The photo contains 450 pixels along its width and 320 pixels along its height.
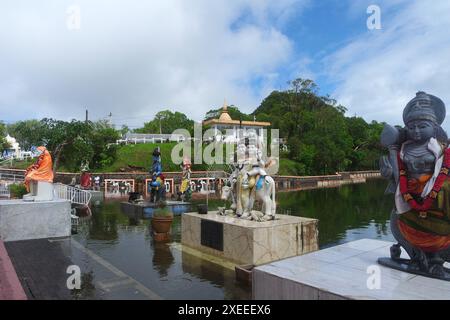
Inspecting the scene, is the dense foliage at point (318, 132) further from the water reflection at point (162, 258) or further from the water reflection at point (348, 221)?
the water reflection at point (162, 258)

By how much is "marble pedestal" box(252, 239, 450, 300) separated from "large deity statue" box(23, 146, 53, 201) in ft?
24.6

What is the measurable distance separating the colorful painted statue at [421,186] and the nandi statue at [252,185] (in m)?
3.55

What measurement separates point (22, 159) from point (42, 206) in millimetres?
33917

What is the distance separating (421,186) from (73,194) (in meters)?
13.5

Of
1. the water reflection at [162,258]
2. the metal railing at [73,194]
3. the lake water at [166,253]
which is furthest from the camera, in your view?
the metal railing at [73,194]

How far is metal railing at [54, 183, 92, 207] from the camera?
558 inches

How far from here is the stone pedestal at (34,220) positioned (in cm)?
898

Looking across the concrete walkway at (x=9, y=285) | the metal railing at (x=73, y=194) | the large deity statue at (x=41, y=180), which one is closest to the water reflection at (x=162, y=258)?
the concrete walkway at (x=9, y=285)

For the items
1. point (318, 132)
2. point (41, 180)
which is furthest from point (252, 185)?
point (318, 132)

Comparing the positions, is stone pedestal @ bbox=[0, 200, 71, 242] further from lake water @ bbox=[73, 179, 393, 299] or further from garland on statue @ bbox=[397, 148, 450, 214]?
garland on statue @ bbox=[397, 148, 450, 214]

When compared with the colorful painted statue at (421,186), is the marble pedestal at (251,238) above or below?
below

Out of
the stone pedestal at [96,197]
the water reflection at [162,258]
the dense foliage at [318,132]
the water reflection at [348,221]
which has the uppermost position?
the dense foliage at [318,132]

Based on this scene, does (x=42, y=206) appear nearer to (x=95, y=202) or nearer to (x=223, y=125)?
(x=95, y=202)

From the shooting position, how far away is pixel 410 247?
4875 millimetres
